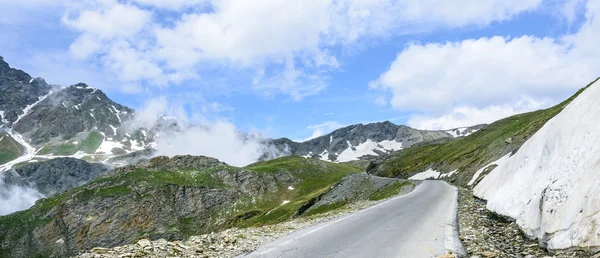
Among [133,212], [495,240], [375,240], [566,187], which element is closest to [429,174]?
[495,240]

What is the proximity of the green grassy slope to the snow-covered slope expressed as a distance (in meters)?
27.2

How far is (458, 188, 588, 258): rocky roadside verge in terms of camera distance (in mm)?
11711

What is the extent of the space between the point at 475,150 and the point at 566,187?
8099 centimetres

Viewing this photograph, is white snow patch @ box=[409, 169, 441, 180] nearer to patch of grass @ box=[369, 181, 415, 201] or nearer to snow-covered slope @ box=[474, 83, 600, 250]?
patch of grass @ box=[369, 181, 415, 201]

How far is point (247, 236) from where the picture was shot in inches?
701

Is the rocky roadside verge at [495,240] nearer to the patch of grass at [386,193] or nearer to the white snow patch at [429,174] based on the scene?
the patch of grass at [386,193]

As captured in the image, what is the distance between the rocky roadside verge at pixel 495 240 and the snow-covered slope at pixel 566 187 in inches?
15.2

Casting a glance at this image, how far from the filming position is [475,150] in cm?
8581

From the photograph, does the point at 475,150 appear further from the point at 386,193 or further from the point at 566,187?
the point at 566,187

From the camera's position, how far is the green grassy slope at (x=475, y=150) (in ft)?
187

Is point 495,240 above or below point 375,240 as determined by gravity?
below

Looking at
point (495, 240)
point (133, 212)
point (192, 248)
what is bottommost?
point (495, 240)

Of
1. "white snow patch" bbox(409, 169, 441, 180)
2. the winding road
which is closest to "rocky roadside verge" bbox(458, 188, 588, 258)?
the winding road

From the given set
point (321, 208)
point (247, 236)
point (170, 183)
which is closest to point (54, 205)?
point (170, 183)
